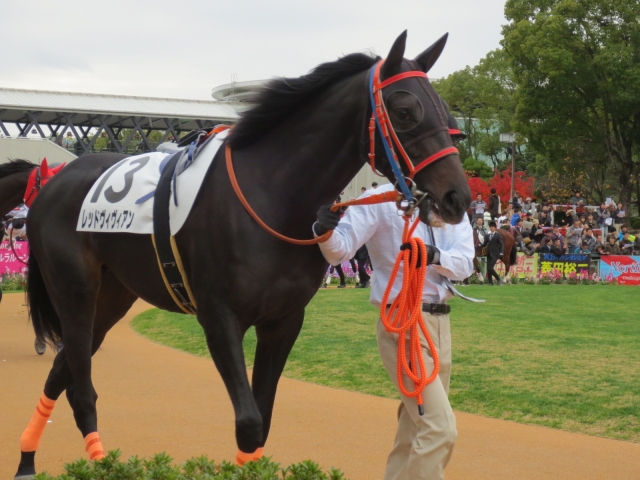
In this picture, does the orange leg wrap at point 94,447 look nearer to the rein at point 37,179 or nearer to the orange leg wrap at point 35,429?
the orange leg wrap at point 35,429

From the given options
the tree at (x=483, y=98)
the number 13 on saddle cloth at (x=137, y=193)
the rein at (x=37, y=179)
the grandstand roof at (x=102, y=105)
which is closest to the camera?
the number 13 on saddle cloth at (x=137, y=193)

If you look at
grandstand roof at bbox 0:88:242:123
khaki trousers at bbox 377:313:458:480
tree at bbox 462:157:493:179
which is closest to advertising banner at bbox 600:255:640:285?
grandstand roof at bbox 0:88:242:123

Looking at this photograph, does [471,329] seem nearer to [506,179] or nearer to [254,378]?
[254,378]

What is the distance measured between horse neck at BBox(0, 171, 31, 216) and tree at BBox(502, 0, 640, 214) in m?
24.1

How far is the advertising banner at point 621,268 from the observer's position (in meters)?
19.7

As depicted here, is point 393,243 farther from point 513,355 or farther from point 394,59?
point 513,355

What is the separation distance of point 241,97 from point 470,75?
43351mm

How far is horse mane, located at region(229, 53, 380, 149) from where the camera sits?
311 cm

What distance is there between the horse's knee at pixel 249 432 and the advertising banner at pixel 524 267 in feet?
58.7

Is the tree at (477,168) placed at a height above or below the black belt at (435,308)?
above

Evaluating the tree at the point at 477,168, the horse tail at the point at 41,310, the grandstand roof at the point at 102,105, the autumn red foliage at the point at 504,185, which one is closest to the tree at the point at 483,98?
the tree at the point at 477,168

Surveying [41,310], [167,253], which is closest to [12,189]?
[41,310]

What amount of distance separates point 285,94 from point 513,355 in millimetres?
5732

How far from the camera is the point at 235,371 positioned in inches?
114
